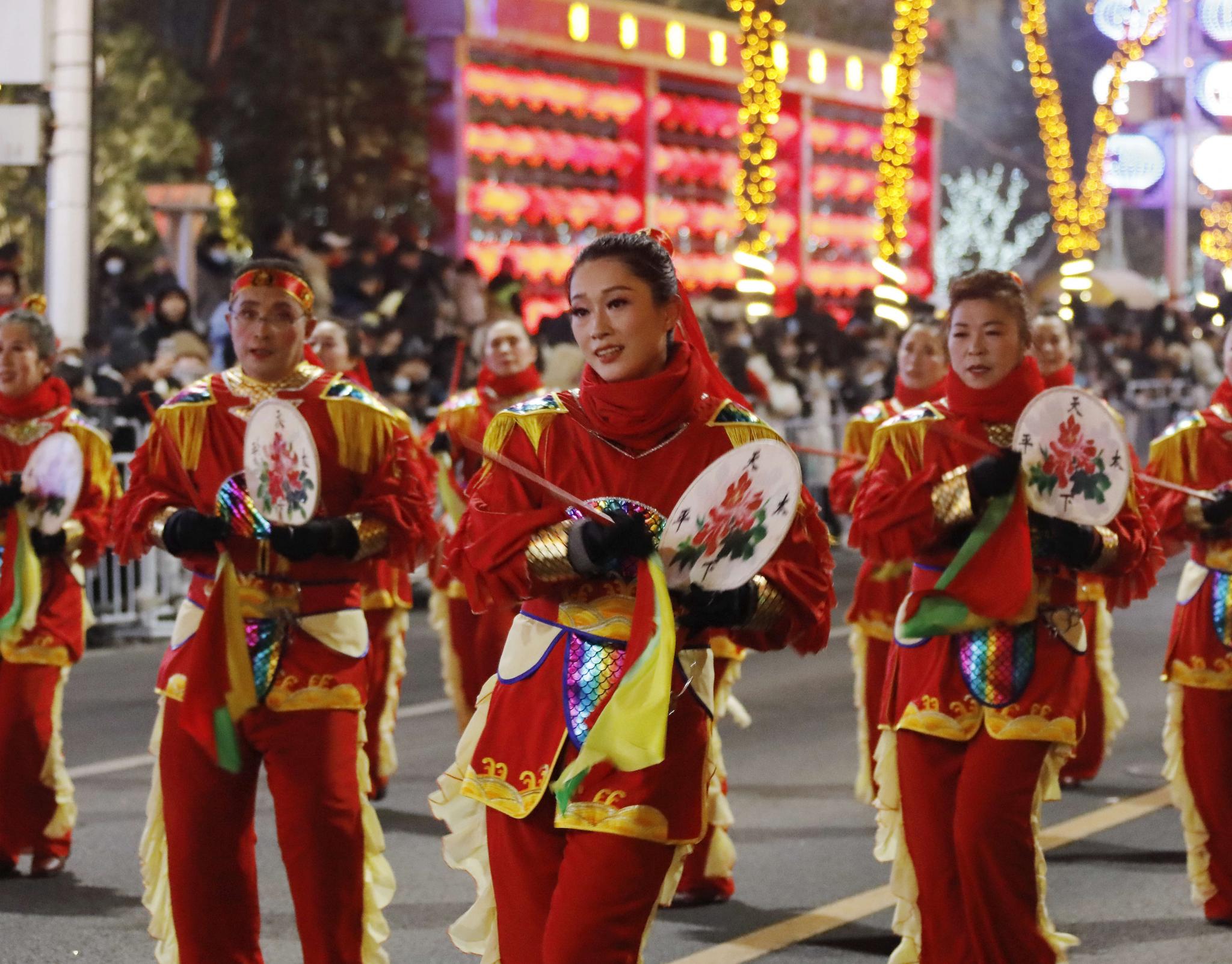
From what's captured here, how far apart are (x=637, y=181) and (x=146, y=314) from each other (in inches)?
567

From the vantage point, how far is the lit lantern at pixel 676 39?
28.1 m

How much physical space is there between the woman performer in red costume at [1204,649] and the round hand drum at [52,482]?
3600 mm

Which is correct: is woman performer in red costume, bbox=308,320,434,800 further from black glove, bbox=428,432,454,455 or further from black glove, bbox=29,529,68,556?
black glove, bbox=29,529,68,556

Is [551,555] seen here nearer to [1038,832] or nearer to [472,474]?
[1038,832]

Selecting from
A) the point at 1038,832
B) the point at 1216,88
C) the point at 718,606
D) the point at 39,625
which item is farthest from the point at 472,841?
the point at 1216,88

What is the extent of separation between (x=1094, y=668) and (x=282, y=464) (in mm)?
4785

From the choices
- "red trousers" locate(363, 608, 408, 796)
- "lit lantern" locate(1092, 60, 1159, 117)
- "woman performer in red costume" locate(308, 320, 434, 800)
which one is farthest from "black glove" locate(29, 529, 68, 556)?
"lit lantern" locate(1092, 60, 1159, 117)

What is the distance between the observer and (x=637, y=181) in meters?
28.0

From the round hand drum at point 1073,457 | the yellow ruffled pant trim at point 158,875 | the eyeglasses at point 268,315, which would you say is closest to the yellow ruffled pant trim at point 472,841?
the yellow ruffled pant trim at point 158,875

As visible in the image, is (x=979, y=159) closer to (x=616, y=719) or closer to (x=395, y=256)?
(x=395, y=256)

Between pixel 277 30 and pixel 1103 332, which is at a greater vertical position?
pixel 277 30

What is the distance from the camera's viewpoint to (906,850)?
18.4ft

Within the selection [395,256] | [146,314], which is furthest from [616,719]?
[395,256]

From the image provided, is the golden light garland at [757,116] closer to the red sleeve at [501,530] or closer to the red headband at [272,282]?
the red headband at [272,282]
